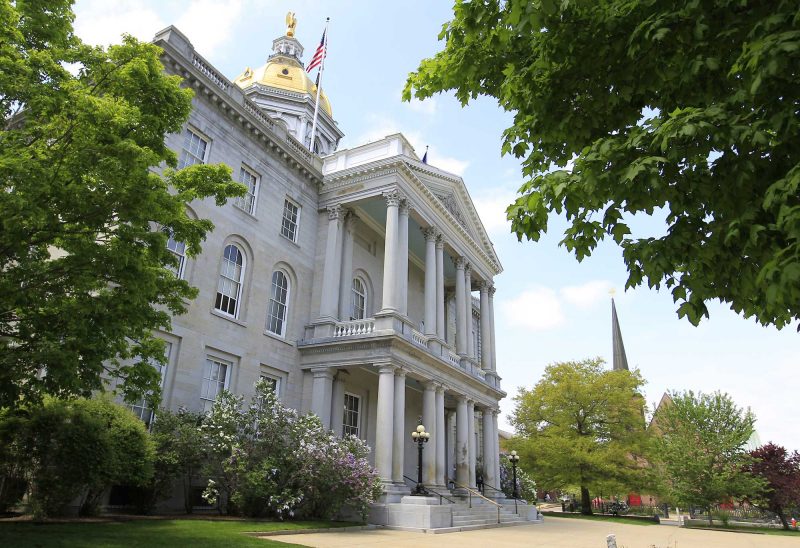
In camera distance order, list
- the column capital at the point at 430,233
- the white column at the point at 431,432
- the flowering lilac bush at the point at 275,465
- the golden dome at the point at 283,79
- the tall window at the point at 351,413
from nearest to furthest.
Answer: the flowering lilac bush at the point at 275,465, the white column at the point at 431,432, the tall window at the point at 351,413, the column capital at the point at 430,233, the golden dome at the point at 283,79

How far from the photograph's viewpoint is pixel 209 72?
2222cm

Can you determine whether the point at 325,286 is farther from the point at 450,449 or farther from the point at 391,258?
the point at 450,449

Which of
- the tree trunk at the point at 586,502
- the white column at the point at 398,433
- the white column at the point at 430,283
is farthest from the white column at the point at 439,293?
the tree trunk at the point at 586,502

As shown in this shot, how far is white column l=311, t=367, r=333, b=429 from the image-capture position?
22969mm

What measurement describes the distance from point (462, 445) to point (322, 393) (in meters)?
9.63

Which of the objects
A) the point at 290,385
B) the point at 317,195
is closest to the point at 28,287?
the point at 290,385

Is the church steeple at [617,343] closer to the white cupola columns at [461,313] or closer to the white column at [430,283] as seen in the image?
the white cupola columns at [461,313]

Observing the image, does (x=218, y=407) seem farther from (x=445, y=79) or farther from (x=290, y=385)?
(x=445, y=79)

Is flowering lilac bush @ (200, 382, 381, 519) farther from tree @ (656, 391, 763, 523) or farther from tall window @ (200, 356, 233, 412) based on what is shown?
tree @ (656, 391, 763, 523)

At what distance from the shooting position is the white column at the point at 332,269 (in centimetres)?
2488

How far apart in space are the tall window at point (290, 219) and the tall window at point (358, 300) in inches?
193

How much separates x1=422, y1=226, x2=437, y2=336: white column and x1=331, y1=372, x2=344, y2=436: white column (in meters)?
4.88

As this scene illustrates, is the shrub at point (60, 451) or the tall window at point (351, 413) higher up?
the tall window at point (351, 413)

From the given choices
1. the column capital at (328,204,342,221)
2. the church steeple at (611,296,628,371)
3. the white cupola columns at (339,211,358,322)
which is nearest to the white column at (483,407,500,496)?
the white cupola columns at (339,211,358,322)
